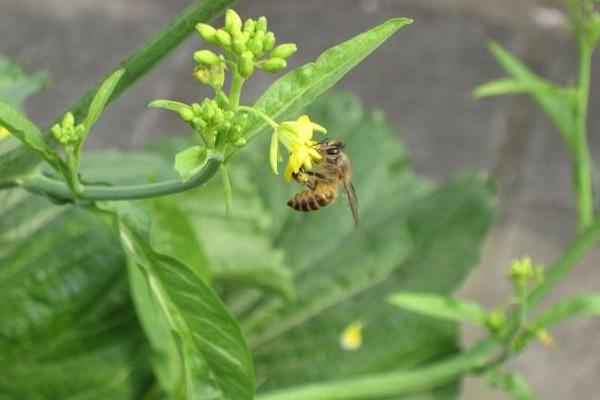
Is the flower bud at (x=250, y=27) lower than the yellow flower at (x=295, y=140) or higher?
higher

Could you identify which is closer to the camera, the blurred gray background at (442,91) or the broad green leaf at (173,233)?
the broad green leaf at (173,233)

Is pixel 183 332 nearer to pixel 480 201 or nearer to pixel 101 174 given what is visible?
pixel 101 174

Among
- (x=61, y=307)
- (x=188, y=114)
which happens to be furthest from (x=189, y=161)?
(x=61, y=307)

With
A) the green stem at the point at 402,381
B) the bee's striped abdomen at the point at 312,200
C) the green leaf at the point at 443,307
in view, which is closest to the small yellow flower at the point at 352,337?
the green stem at the point at 402,381

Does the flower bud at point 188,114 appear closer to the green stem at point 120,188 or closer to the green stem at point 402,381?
the green stem at point 120,188

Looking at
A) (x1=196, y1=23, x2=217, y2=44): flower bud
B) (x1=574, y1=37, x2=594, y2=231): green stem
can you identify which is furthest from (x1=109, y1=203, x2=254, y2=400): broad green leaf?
(x1=574, y1=37, x2=594, y2=231): green stem
